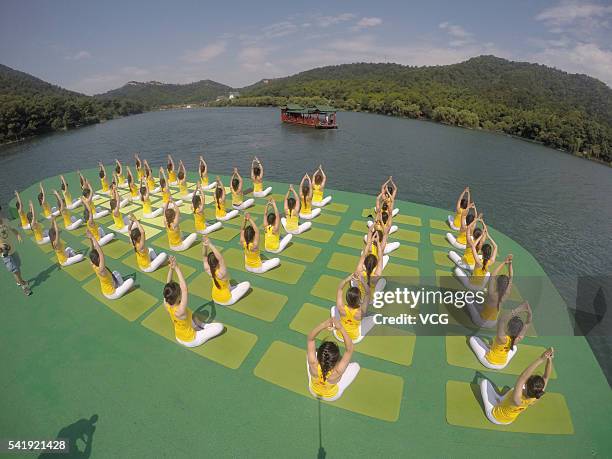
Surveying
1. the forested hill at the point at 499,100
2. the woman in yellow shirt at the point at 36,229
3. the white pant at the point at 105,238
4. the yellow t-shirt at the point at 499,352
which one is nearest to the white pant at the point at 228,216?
the white pant at the point at 105,238

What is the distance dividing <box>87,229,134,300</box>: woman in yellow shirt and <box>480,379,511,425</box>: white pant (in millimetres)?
8570

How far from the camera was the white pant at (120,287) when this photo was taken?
781cm

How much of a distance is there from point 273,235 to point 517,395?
709 centimetres

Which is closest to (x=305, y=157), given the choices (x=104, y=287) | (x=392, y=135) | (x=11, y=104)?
(x=392, y=135)

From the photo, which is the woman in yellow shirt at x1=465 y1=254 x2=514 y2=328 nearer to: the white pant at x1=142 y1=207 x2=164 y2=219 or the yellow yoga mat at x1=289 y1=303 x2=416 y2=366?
the yellow yoga mat at x1=289 y1=303 x2=416 y2=366

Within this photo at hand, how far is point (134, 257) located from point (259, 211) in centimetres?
569

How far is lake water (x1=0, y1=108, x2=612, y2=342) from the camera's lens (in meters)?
19.1

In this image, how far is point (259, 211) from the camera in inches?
549

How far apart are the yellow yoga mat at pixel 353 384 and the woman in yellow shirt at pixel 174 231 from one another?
18.1 feet

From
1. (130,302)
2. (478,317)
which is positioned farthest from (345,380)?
(130,302)

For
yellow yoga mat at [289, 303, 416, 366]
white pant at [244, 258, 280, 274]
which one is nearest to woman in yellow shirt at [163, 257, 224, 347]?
yellow yoga mat at [289, 303, 416, 366]

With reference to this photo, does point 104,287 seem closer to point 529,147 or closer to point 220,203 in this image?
point 220,203

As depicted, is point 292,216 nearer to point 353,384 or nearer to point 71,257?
point 353,384

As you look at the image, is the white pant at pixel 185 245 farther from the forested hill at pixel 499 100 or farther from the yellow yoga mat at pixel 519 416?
the forested hill at pixel 499 100
